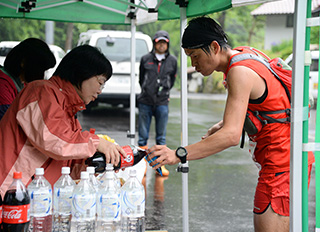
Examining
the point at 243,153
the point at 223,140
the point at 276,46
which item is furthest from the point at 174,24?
the point at 223,140

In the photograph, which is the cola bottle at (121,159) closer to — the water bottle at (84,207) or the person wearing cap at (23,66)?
the water bottle at (84,207)

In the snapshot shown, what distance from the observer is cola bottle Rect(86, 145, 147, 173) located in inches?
119

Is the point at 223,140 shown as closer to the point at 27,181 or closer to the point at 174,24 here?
the point at 27,181

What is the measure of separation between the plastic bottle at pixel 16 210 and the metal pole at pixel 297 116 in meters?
1.54

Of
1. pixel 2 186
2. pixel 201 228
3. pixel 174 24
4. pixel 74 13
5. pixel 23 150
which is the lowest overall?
pixel 201 228

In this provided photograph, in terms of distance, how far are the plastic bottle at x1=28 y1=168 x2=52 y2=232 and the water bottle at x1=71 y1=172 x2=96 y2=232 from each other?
135 mm

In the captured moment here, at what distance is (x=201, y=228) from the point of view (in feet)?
19.0

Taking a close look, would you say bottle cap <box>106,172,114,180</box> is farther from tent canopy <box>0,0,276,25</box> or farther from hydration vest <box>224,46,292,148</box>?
tent canopy <box>0,0,276,25</box>

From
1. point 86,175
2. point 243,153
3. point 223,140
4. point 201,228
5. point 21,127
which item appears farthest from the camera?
point 243,153

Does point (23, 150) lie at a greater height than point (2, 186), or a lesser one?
greater

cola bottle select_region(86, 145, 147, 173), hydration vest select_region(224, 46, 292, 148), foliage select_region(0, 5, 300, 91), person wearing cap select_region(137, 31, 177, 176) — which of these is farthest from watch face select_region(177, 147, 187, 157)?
foliage select_region(0, 5, 300, 91)

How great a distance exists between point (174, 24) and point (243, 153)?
29.7 metres

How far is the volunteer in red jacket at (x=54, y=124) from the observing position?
9.07ft

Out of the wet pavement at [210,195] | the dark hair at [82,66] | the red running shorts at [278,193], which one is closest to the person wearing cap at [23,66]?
the dark hair at [82,66]
